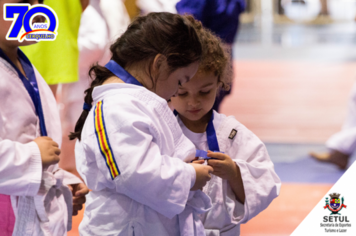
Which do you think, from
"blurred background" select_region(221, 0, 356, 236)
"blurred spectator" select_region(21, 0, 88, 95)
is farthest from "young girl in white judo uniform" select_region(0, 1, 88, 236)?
"blurred background" select_region(221, 0, 356, 236)

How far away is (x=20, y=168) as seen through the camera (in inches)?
55.9

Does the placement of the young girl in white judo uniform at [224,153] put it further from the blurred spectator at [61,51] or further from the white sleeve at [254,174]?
the blurred spectator at [61,51]

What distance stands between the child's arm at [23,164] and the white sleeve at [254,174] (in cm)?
71

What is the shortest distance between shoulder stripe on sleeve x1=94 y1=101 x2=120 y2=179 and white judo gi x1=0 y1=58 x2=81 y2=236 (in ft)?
1.09

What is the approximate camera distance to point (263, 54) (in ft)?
34.9

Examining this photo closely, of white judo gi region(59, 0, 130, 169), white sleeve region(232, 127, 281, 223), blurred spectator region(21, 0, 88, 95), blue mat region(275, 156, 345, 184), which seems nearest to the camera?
white sleeve region(232, 127, 281, 223)

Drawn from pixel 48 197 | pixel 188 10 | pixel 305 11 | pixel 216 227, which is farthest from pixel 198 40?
pixel 305 11

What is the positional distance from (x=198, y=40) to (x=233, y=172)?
50 centimetres

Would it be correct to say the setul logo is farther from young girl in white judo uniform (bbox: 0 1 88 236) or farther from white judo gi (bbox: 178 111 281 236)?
young girl in white judo uniform (bbox: 0 1 88 236)

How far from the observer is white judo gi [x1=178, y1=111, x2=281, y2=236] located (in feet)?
5.26

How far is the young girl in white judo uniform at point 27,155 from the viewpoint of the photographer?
1435mm

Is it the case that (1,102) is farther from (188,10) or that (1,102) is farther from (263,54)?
(263,54)

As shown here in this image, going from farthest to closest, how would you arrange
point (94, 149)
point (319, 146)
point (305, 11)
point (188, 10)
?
point (305, 11)
point (319, 146)
point (188, 10)
point (94, 149)

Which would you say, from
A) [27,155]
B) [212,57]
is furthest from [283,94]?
[27,155]
